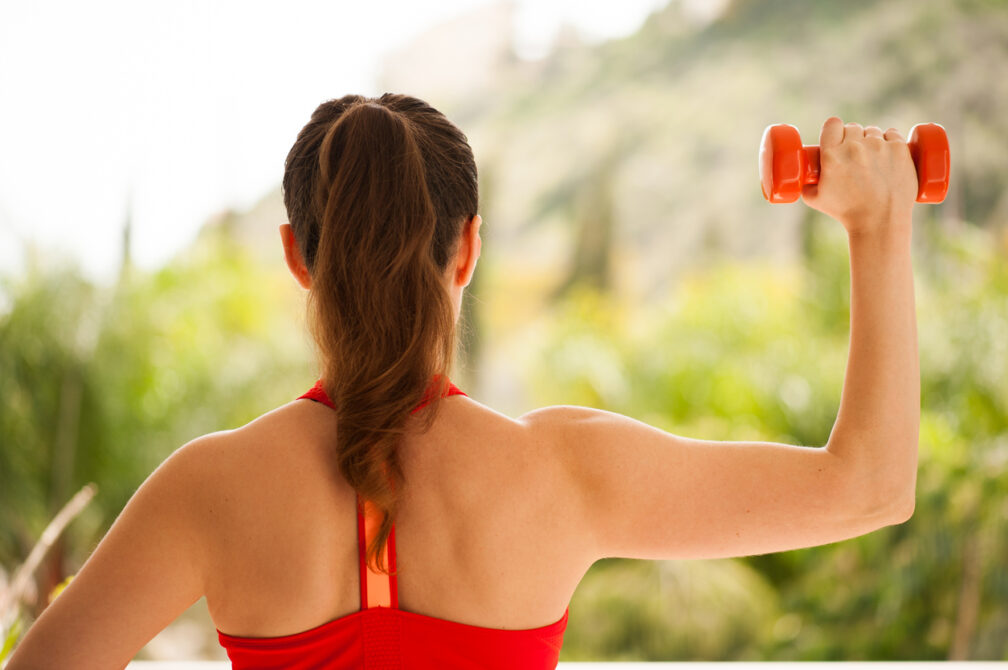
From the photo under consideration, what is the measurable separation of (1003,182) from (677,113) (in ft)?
5.87

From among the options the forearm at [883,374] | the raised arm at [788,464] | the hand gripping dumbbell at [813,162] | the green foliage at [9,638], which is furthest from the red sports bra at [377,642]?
the green foliage at [9,638]

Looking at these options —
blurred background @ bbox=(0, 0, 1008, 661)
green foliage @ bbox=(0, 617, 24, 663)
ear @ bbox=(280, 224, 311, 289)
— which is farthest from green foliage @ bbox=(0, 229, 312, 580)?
ear @ bbox=(280, 224, 311, 289)

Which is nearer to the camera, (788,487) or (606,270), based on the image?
(788,487)

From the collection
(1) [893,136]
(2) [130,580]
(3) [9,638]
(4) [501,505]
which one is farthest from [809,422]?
(2) [130,580]

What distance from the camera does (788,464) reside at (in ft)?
2.01

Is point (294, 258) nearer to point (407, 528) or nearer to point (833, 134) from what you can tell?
point (407, 528)

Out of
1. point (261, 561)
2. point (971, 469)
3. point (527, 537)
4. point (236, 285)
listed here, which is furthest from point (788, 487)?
point (236, 285)

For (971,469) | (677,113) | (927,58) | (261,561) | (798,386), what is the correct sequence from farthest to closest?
(677,113) → (927,58) → (798,386) → (971,469) → (261,561)

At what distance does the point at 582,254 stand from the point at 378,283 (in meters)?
4.56

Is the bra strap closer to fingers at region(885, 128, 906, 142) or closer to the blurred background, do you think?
fingers at region(885, 128, 906, 142)

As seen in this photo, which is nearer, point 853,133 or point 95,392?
point 853,133

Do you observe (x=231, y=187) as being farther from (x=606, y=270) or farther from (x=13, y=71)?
(x=606, y=270)

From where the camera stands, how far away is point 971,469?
3.85 metres

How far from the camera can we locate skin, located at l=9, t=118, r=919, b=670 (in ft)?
1.95
